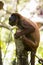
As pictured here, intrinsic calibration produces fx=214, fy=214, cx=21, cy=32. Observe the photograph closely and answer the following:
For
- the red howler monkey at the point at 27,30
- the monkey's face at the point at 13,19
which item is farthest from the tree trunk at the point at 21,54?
the monkey's face at the point at 13,19

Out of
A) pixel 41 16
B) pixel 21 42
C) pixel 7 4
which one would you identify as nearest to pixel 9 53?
pixel 7 4

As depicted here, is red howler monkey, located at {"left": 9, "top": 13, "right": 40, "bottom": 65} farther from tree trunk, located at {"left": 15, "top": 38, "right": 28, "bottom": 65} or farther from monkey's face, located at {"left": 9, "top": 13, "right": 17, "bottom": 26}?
tree trunk, located at {"left": 15, "top": 38, "right": 28, "bottom": 65}

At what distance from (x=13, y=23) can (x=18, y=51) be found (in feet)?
1.18

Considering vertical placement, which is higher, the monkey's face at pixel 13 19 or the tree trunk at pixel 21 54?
the monkey's face at pixel 13 19

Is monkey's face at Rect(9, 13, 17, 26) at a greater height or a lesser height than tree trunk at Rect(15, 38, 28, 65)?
greater

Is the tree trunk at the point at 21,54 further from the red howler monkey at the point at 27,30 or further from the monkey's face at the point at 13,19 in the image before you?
the monkey's face at the point at 13,19

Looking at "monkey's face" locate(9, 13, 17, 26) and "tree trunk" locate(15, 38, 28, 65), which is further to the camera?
"monkey's face" locate(9, 13, 17, 26)

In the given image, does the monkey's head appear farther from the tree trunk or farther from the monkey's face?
the tree trunk

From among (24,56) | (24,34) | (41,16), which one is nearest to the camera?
(24,56)

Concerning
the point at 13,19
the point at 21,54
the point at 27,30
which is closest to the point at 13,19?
the point at 13,19

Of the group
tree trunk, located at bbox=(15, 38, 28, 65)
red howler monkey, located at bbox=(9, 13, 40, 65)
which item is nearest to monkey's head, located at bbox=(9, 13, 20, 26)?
red howler monkey, located at bbox=(9, 13, 40, 65)

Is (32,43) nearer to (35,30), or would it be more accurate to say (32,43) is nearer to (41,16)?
(35,30)

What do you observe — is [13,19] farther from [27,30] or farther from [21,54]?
[21,54]

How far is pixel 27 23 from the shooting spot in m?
2.03
